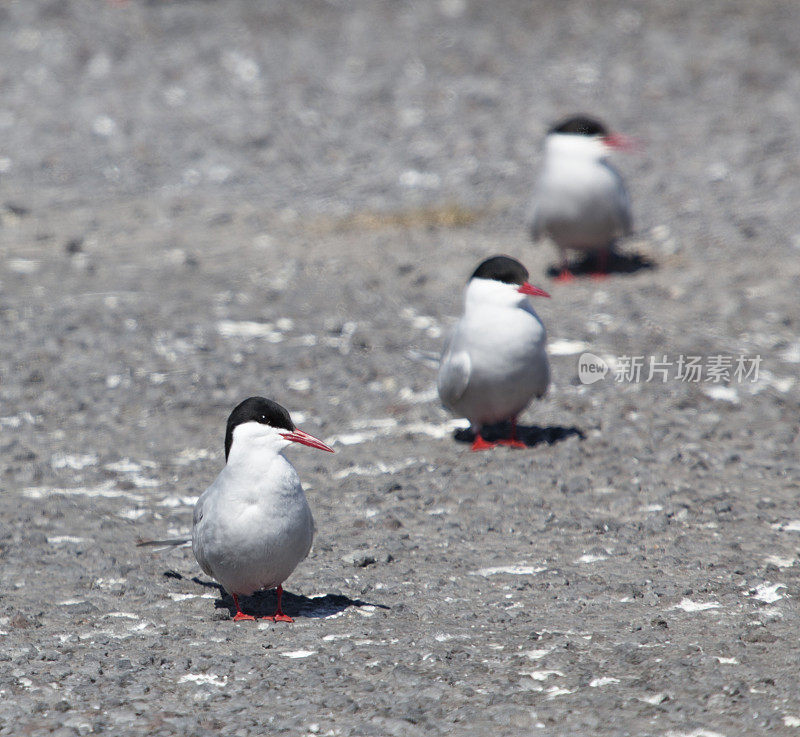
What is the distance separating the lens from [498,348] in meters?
6.86

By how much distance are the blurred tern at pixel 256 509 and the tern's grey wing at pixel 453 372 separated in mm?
2158

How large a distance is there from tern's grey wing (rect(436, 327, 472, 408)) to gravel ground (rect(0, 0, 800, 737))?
14.9 inches

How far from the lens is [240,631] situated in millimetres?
4879

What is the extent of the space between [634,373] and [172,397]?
3293 millimetres

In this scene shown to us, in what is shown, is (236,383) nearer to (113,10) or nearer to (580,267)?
(580,267)

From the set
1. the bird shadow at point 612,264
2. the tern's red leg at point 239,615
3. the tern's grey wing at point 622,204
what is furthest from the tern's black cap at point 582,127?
Answer: the tern's red leg at point 239,615

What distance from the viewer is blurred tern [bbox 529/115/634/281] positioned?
32.6ft

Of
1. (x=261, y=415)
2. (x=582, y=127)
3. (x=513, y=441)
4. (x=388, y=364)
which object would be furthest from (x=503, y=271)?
(x=582, y=127)

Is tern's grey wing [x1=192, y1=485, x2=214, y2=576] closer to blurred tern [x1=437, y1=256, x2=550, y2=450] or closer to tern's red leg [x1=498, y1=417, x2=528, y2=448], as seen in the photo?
blurred tern [x1=437, y1=256, x2=550, y2=450]

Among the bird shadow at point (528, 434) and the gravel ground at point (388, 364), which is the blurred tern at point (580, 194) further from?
the bird shadow at point (528, 434)

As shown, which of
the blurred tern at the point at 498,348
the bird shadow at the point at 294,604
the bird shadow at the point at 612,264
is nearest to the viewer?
the bird shadow at the point at 294,604

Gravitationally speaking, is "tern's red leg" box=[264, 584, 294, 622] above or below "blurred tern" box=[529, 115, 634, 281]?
below

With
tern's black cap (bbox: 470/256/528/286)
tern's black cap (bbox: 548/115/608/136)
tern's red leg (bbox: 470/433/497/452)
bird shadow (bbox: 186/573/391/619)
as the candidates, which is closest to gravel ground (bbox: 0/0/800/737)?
bird shadow (bbox: 186/573/391/619)

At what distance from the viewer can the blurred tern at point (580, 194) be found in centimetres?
995
